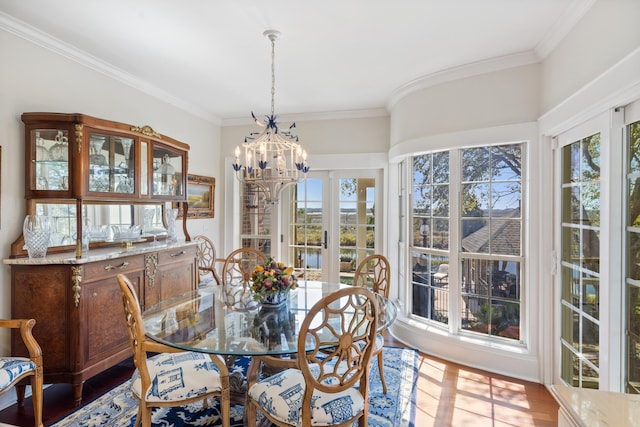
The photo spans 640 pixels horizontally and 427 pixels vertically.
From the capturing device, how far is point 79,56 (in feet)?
9.10

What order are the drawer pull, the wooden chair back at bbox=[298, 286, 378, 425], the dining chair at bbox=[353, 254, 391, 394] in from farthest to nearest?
the drawer pull, the dining chair at bbox=[353, 254, 391, 394], the wooden chair back at bbox=[298, 286, 378, 425]

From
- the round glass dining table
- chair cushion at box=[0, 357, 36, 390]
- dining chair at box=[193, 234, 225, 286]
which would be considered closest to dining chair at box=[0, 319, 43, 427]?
chair cushion at box=[0, 357, 36, 390]

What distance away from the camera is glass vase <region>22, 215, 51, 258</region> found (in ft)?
7.66

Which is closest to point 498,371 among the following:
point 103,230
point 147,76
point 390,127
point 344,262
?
point 344,262

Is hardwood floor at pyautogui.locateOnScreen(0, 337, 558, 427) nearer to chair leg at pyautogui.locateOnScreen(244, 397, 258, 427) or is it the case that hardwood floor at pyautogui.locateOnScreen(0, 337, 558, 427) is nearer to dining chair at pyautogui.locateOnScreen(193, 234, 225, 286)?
chair leg at pyautogui.locateOnScreen(244, 397, 258, 427)

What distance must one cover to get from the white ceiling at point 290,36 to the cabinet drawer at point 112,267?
1.71 metres

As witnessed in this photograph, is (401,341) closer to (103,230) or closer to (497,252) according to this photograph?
(497,252)

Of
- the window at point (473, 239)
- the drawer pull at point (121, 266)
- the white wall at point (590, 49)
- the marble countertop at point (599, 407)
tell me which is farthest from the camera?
the window at point (473, 239)

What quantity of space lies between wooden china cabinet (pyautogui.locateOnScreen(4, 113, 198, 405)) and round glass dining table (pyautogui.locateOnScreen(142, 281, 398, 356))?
57 cm

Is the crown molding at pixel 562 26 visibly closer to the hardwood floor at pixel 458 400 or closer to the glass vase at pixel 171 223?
the hardwood floor at pixel 458 400

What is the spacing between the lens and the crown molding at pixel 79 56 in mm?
2320

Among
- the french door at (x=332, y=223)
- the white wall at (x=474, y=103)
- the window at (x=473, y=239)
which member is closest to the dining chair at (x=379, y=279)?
the french door at (x=332, y=223)

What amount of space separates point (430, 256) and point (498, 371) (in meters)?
1.16

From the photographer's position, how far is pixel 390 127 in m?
4.14
